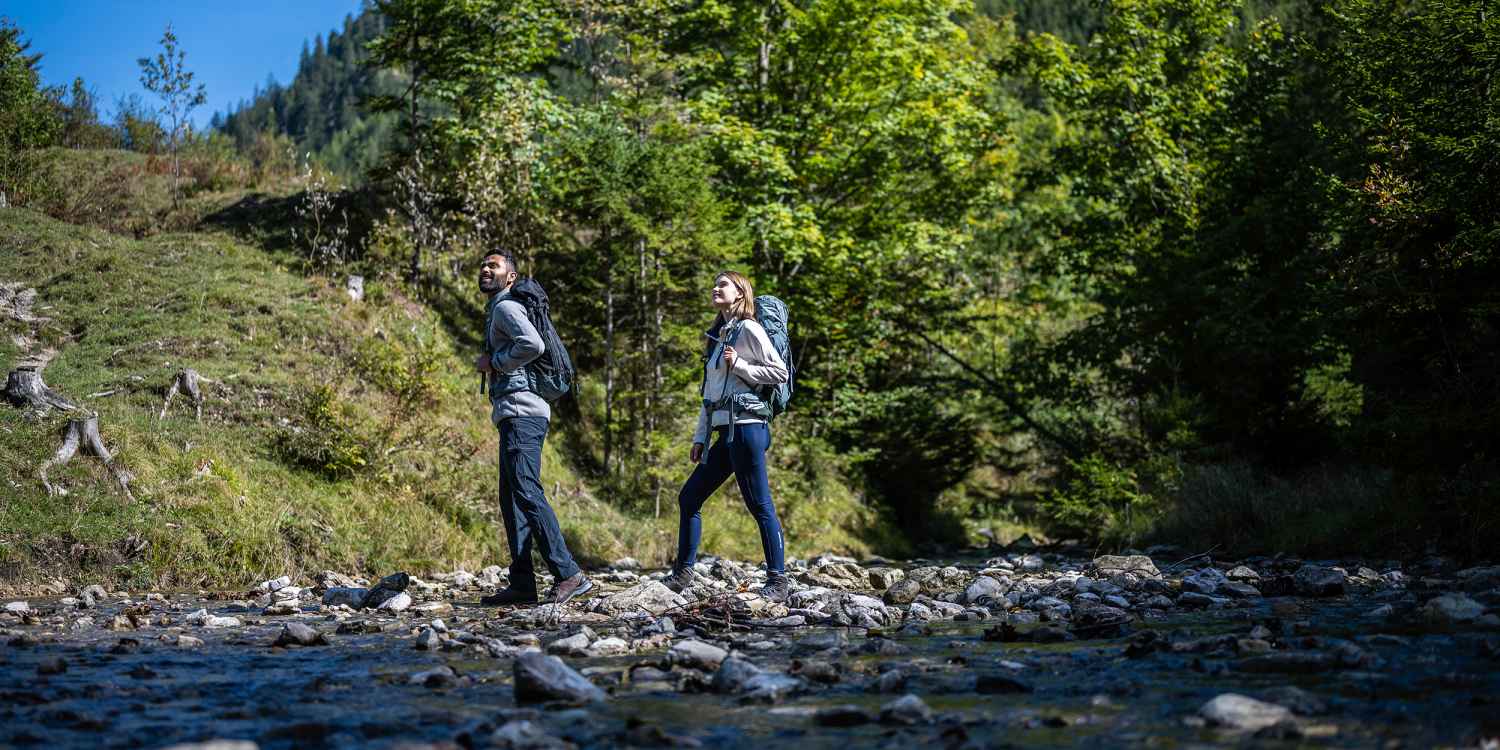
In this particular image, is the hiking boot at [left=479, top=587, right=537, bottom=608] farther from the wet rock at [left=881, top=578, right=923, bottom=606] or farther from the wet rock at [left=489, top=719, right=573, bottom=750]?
the wet rock at [left=489, top=719, right=573, bottom=750]

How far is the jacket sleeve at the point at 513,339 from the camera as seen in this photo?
758 centimetres

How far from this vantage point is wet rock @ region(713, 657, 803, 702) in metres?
4.21

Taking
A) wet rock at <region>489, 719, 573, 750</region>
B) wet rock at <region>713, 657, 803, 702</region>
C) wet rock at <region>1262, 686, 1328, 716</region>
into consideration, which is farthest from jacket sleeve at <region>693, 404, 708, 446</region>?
wet rock at <region>1262, 686, 1328, 716</region>

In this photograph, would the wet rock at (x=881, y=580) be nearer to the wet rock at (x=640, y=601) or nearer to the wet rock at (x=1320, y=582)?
the wet rock at (x=640, y=601)

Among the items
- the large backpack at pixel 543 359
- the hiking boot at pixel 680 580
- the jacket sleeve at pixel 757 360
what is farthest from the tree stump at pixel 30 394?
the jacket sleeve at pixel 757 360

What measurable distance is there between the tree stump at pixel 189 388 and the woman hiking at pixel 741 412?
22.8ft

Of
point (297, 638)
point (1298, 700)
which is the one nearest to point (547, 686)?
point (297, 638)

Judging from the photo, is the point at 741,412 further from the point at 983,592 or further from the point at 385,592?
the point at 385,592

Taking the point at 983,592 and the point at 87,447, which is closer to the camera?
the point at 983,592

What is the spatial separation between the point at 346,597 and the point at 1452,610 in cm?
753

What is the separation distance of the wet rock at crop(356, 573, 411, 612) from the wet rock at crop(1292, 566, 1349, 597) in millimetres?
6923

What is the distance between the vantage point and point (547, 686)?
4.12 metres

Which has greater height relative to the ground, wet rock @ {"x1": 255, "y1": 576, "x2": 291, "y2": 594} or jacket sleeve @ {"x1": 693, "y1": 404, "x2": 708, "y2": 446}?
jacket sleeve @ {"x1": 693, "y1": 404, "x2": 708, "y2": 446}

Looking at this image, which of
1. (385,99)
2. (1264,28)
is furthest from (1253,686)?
(1264,28)
